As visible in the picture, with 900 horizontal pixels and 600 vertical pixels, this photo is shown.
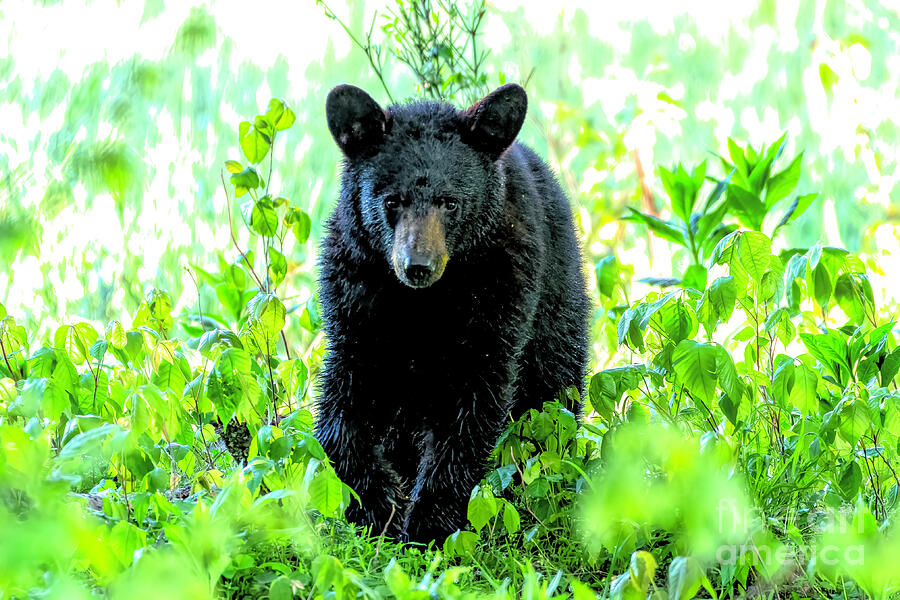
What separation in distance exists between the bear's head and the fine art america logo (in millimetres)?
1117

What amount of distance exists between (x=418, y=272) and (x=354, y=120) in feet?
2.00

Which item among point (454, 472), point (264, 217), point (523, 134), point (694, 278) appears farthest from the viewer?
point (523, 134)

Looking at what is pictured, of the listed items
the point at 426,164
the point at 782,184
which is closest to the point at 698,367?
the point at 426,164

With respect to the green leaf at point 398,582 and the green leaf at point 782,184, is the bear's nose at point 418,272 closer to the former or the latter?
the green leaf at point 398,582

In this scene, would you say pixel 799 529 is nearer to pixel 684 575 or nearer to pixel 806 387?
pixel 806 387

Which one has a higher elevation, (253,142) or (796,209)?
(796,209)

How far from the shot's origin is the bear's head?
2.97 meters

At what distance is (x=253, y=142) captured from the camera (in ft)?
10.5

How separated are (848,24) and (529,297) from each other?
5.17m

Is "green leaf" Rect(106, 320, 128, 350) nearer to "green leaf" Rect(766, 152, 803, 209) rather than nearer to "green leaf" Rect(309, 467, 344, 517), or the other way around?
"green leaf" Rect(309, 467, 344, 517)

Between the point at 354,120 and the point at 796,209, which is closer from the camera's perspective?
the point at 354,120

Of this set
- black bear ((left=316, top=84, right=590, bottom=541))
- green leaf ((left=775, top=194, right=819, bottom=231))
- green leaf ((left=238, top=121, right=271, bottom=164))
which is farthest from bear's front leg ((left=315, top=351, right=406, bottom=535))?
green leaf ((left=775, top=194, right=819, bottom=231))

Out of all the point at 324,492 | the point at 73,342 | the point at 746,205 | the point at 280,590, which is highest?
the point at 746,205

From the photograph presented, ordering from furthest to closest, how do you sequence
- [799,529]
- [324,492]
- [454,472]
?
[454,472], [799,529], [324,492]
